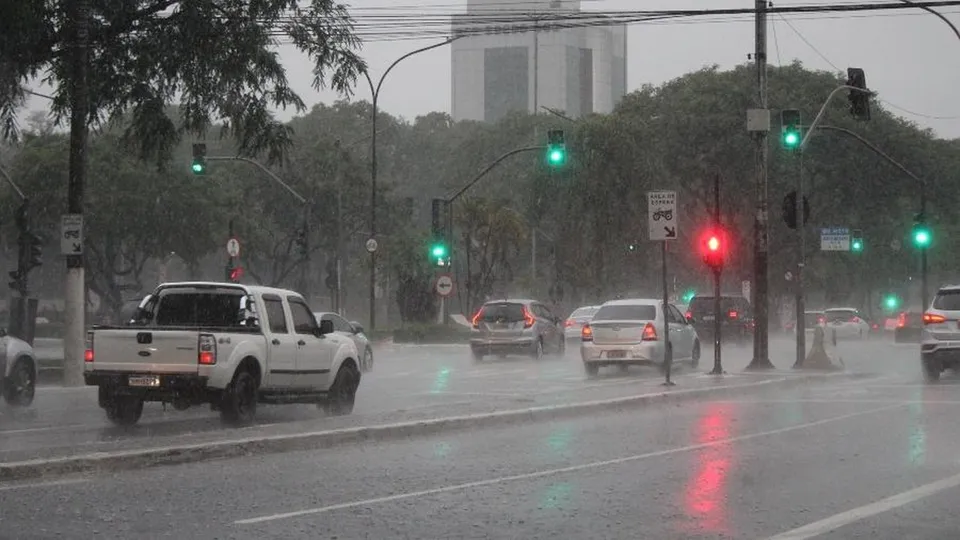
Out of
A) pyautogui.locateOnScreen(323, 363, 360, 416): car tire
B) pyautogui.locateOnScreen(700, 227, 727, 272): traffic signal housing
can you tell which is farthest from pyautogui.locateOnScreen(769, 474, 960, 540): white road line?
pyautogui.locateOnScreen(700, 227, 727, 272): traffic signal housing

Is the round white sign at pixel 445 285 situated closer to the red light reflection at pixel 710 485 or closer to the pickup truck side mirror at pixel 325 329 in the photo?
the pickup truck side mirror at pixel 325 329

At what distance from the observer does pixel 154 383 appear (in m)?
15.9

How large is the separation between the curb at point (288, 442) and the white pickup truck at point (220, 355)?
192cm

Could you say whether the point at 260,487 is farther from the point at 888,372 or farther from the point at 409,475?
the point at 888,372

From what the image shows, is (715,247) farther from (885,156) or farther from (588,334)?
(885,156)

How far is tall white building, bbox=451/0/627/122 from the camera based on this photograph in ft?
461

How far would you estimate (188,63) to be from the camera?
2262 cm

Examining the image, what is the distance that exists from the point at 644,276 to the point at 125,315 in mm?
37869

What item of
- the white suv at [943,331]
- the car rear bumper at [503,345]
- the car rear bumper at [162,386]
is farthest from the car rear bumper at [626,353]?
the car rear bumper at [162,386]

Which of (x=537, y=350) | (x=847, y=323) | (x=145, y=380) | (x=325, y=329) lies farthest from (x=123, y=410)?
(x=847, y=323)

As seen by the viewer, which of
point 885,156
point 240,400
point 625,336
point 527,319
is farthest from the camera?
point 885,156

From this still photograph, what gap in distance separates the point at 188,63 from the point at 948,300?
49.1 feet

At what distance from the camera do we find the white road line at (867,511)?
9156 millimetres

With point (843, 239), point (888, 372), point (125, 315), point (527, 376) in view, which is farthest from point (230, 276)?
point (843, 239)
